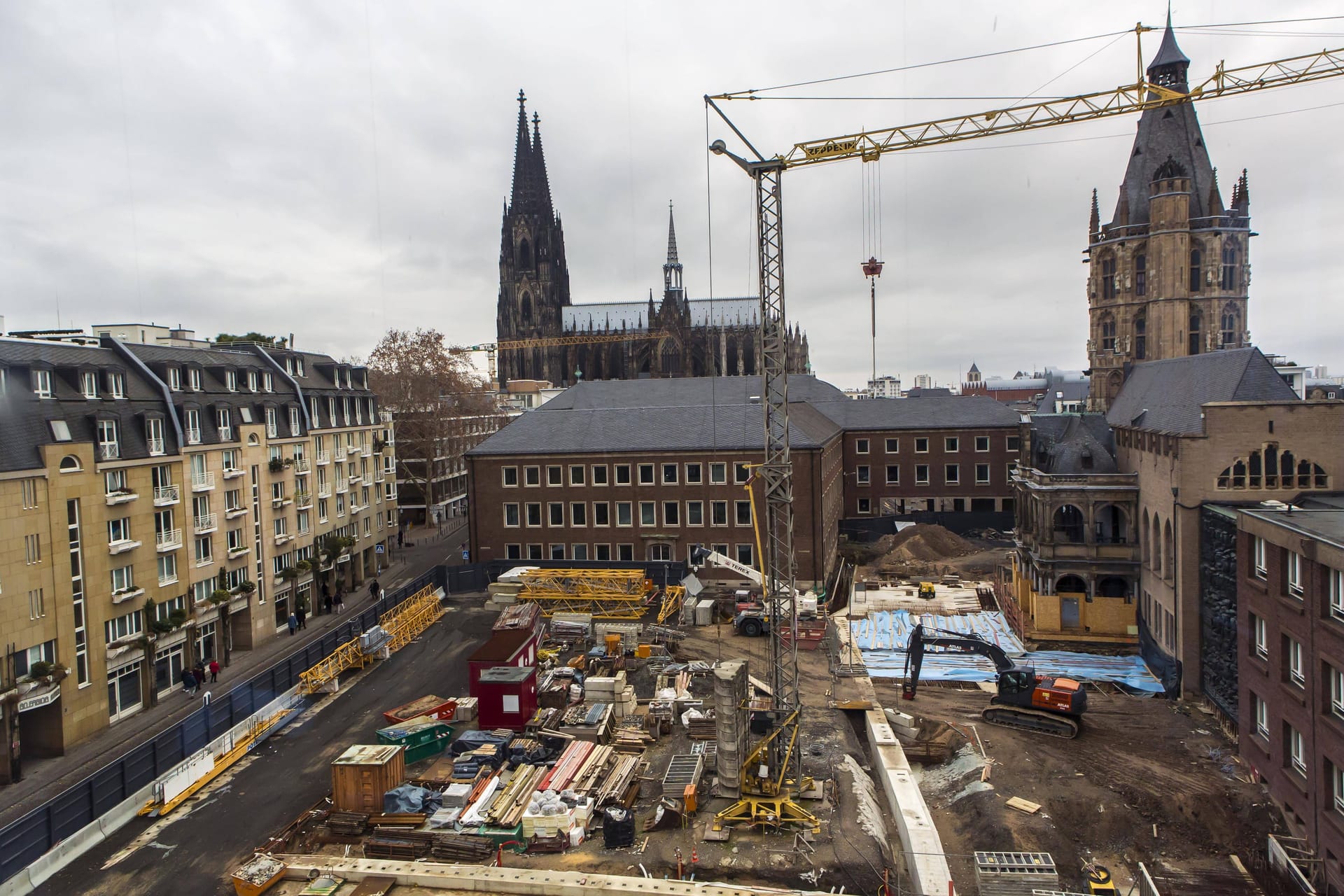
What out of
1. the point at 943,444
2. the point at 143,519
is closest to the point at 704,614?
the point at 143,519

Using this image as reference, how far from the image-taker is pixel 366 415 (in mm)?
58000

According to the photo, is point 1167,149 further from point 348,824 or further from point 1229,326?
point 348,824

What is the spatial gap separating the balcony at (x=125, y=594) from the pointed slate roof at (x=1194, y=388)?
40.6m

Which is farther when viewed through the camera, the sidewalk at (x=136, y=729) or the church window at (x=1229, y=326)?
the church window at (x=1229, y=326)

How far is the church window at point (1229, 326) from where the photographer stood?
5569 cm

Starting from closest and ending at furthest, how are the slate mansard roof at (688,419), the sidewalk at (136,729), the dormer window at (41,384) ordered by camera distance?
the sidewalk at (136,729) < the dormer window at (41,384) < the slate mansard roof at (688,419)

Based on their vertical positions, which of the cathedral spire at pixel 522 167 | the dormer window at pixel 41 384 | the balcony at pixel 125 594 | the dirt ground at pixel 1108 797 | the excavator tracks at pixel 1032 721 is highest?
the cathedral spire at pixel 522 167

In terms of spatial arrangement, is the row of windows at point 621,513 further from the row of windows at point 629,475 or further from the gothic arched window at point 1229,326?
the gothic arched window at point 1229,326

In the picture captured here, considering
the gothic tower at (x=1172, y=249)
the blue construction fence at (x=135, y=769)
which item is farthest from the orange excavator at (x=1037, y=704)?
the gothic tower at (x=1172, y=249)

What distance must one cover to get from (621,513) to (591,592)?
9.89 metres

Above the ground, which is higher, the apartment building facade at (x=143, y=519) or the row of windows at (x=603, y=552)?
the apartment building facade at (x=143, y=519)

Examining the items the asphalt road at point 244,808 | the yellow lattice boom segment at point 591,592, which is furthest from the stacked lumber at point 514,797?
the yellow lattice boom segment at point 591,592

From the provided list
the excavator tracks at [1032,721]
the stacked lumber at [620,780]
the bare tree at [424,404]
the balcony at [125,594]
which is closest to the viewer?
the stacked lumber at [620,780]

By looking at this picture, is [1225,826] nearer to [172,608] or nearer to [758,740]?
[758,740]
